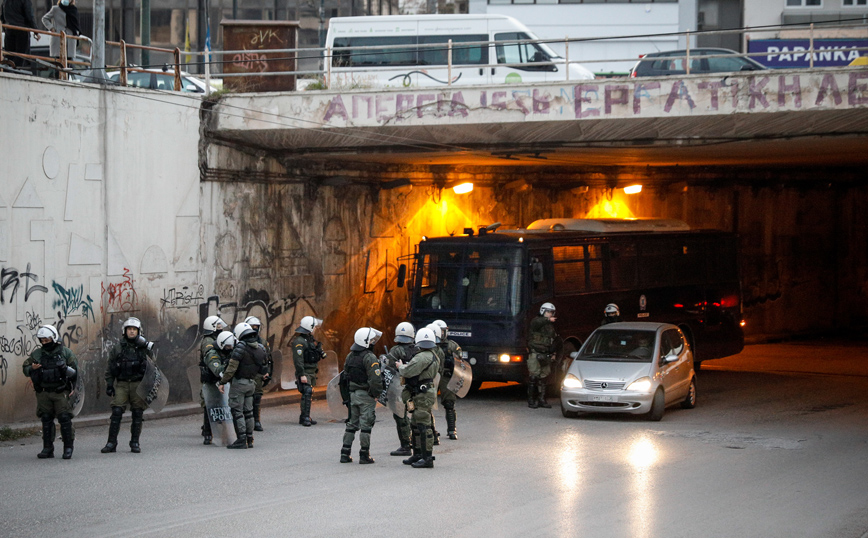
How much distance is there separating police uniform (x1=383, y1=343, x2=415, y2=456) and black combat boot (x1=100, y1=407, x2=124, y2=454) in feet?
11.3

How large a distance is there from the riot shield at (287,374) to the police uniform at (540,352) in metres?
4.61

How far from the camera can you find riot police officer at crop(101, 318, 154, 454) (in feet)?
40.3

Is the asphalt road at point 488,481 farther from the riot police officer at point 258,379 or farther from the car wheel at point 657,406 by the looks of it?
the riot police officer at point 258,379

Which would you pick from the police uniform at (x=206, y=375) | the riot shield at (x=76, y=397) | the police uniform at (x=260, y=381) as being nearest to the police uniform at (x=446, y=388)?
the police uniform at (x=260, y=381)

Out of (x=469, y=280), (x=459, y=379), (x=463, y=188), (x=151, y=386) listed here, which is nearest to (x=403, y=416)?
(x=459, y=379)

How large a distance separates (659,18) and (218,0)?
2151 cm

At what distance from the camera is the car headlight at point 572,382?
15341 mm

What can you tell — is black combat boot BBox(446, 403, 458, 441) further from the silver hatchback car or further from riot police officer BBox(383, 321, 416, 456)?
the silver hatchback car

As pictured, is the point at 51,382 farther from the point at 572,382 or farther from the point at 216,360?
the point at 572,382

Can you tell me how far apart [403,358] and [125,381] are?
3.58 m

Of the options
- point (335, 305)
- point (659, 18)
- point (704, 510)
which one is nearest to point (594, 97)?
point (335, 305)

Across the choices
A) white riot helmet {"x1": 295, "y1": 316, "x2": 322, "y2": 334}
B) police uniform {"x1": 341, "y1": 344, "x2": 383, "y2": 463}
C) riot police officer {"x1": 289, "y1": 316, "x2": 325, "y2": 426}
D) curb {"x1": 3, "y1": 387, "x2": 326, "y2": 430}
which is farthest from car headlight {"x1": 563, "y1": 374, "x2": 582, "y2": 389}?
curb {"x1": 3, "y1": 387, "x2": 326, "y2": 430}

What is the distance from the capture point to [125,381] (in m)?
12.3

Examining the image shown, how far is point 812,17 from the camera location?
151ft
